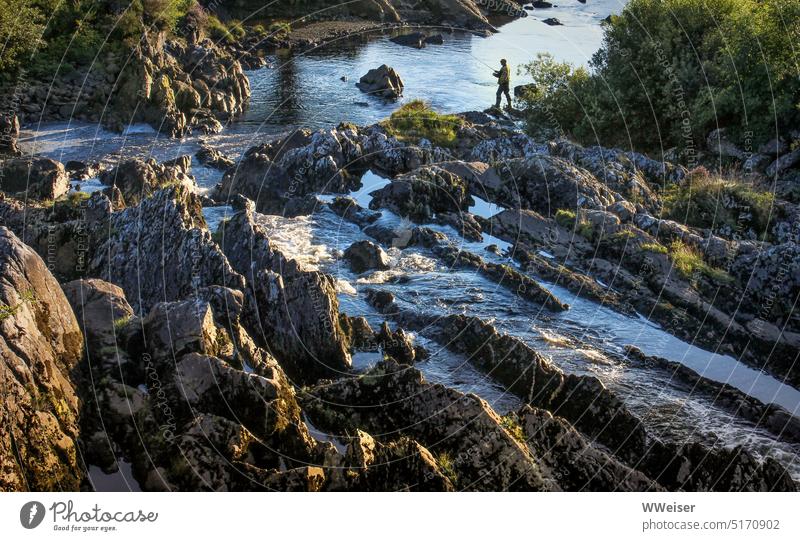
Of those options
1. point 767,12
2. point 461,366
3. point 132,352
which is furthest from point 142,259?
point 767,12

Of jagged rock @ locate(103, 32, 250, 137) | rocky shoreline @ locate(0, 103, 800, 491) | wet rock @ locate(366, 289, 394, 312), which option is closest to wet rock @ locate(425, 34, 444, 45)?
jagged rock @ locate(103, 32, 250, 137)

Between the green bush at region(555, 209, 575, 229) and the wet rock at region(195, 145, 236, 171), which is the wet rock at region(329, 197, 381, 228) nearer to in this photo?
the green bush at region(555, 209, 575, 229)

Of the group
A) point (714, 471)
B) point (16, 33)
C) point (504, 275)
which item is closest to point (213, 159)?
point (16, 33)

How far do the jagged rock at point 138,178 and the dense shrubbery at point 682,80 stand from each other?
Result: 23.0m

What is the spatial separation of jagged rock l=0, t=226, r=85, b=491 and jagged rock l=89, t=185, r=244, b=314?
19.4ft

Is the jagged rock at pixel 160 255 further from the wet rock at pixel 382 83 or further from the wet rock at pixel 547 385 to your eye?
the wet rock at pixel 382 83

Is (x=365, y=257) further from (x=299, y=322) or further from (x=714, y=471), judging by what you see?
(x=714, y=471)

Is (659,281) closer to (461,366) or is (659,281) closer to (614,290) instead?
(614,290)

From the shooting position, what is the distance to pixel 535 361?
23688 mm

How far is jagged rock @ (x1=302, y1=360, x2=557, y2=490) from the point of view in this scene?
56.6ft

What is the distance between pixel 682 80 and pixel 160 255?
1370 inches
